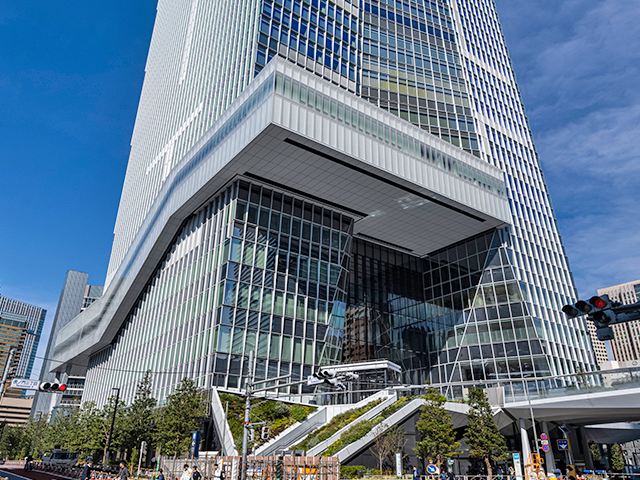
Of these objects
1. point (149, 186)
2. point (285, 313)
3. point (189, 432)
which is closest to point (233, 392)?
point (189, 432)

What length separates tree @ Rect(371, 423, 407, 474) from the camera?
35.7m

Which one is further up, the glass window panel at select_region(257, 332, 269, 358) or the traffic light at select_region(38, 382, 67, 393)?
the glass window panel at select_region(257, 332, 269, 358)

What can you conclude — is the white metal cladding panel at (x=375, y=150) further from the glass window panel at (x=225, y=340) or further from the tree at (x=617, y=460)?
the tree at (x=617, y=460)

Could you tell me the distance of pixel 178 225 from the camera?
194ft

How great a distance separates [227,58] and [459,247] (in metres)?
37.3

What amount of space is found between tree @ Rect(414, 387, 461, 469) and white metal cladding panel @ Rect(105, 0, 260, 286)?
36.4 metres

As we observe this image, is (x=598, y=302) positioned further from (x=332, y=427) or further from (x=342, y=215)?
(x=342, y=215)

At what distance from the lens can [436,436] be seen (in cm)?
3709

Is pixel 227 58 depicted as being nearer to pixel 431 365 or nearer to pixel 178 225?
pixel 178 225

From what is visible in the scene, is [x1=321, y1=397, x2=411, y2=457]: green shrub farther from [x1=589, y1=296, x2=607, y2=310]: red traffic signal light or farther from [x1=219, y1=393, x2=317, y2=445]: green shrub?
[x1=589, y1=296, x2=607, y2=310]: red traffic signal light

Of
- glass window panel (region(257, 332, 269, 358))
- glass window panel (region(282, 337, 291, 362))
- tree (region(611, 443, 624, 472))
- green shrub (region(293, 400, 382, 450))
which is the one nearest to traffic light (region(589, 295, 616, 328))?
green shrub (region(293, 400, 382, 450))

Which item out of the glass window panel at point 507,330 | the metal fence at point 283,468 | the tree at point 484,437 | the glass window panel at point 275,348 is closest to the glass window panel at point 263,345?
the glass window panel at point 275,348

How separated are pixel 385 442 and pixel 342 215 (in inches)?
1095

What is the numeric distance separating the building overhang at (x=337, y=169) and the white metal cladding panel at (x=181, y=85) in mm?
6631
